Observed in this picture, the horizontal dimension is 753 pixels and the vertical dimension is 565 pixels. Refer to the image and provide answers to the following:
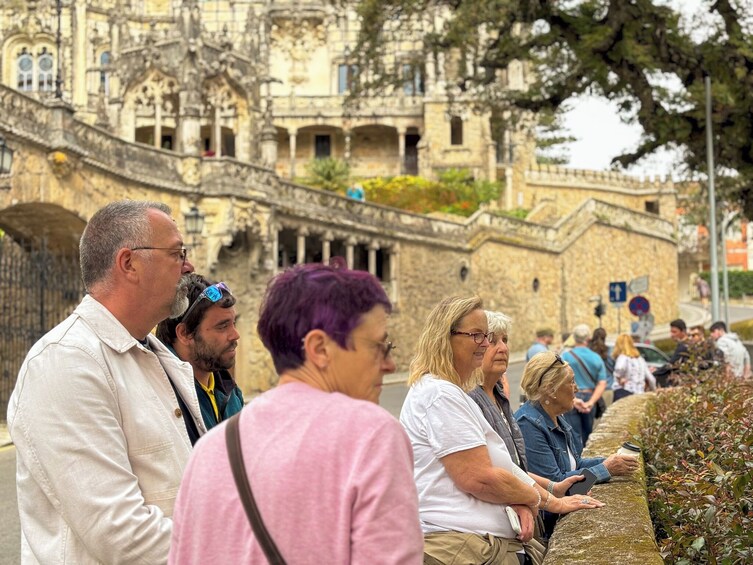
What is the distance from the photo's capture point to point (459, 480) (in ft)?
14.0

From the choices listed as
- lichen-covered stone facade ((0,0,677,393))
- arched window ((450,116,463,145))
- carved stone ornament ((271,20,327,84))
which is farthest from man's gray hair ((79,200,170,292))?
carved stone ornament ((271,20,327,84))

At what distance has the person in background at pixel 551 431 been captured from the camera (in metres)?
5.76

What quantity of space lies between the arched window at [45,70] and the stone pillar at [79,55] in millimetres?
1547

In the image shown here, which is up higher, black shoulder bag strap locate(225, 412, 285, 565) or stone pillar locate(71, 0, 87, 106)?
stone pillar locate(71, 0, 87, 106)

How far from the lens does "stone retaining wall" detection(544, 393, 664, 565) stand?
417 centimetres

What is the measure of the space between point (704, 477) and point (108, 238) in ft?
9.90

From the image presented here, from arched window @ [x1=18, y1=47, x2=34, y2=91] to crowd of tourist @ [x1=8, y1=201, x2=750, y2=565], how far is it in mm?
55517

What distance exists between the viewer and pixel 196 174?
81.6ft

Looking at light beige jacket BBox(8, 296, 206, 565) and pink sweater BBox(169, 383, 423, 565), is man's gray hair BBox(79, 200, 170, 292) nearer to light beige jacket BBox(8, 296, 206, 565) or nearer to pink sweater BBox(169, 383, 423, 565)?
light beige jacket BBox(8, 296, 206, 565)

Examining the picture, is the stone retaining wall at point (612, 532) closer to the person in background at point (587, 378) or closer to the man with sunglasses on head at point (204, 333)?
the man with sunglasses on head at point (204, 333)

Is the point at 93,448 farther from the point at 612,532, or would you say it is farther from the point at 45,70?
the point at 45,70

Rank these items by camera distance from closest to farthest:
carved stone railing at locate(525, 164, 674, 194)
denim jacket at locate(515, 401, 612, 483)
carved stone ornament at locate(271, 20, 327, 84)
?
denim jacket at locate(515, 401, 612, 483) → carved stone railing at locate(525, 164, 674, 194) → carved stone ornament at locate(271, 20, 327, 84)

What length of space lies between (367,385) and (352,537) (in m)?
0.38

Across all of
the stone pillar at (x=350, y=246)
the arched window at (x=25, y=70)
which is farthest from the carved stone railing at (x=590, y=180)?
the arched window at (x=25, y=70)
